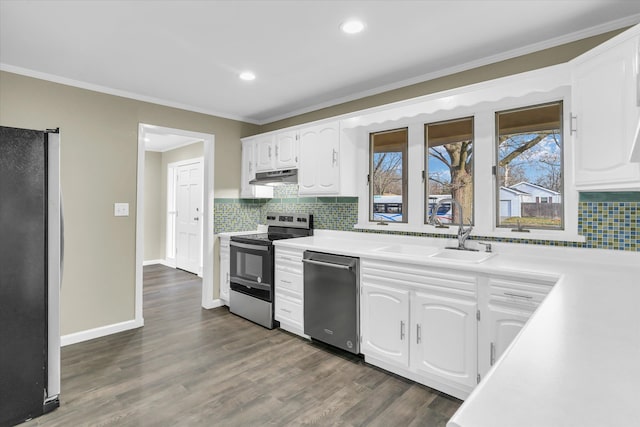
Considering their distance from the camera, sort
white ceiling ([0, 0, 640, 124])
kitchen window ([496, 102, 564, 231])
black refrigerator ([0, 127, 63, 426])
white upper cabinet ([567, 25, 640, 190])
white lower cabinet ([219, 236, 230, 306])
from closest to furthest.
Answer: white upper cabinet ([567, 25, 640, 190]), black refrigerator ([0, 127, 63, 426]), white ceiling ([0, 0, 640, 124]), kitchen window ([496, 102, 564, 231]), white lower cabinet ([219, 236, 230, 306])

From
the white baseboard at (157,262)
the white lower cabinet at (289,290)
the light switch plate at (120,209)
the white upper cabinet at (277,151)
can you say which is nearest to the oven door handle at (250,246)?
the white lower cabinet at (289,290)

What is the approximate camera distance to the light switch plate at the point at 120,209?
3.35 metres

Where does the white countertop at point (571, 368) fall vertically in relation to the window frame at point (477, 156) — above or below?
below

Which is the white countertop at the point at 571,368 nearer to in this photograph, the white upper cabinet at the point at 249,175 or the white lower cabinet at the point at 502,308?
the white lower cabinet at the point at 502,308

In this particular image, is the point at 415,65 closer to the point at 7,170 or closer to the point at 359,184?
the point at 359,184

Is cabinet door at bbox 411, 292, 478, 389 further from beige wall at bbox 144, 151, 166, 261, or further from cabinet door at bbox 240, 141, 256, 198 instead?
beige wall at bbox 144, 151, 166, 261

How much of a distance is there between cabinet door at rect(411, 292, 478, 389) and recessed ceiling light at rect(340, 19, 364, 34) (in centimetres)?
182

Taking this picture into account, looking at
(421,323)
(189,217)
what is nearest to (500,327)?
(421,323)

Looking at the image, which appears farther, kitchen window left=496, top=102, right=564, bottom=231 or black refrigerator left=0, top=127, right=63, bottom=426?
kitchen window left=496, top=102, right=564, bottom=231

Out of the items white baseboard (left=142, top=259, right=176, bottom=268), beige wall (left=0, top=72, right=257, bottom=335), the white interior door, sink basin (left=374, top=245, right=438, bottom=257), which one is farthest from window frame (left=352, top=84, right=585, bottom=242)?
white baseboard (left=142, top=259, right=176, bottom=268)

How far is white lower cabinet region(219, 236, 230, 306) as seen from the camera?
13.3 ft

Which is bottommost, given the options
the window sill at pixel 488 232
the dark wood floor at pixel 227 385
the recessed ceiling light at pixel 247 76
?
the dark wood floor at pixel 227 385

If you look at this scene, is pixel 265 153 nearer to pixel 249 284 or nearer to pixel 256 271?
pixel 256 271

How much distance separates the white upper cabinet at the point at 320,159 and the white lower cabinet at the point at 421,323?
1049mm
